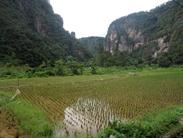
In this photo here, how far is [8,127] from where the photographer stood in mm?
10016

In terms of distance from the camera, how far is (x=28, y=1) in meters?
106

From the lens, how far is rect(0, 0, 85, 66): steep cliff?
223 feet

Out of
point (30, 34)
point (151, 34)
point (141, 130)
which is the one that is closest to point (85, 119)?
point (141, 130)

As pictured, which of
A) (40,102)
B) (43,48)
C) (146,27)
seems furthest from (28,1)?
(40,102)

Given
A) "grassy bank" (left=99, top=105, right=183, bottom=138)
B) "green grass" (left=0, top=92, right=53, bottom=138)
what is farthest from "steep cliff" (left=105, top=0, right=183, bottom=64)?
"grassy bank" (left=99, top=105, right=183, bottom=138)

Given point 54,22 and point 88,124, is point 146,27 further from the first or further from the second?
point 88,124

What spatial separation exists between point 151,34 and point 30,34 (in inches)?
2888

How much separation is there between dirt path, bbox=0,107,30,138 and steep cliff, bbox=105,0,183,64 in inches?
2694

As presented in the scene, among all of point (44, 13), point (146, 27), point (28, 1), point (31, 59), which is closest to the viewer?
point (31, 59)

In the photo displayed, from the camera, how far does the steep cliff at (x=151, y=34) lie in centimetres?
10719

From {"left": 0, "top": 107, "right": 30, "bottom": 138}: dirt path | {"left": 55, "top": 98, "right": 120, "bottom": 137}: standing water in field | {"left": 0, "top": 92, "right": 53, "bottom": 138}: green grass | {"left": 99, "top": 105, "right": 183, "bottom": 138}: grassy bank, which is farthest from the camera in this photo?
{"left": 55, "top": 98, "right": 120, "bottom": 137}: standing water in field

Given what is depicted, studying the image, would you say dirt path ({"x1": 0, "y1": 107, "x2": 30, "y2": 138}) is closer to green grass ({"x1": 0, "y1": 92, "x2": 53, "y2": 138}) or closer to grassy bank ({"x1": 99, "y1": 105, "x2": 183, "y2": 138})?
green grass ({"x1": 0, "y1": 92, "x2": 53, "y2": 138})

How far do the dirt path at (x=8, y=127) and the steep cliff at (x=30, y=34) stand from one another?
45.5m

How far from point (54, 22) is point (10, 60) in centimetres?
6307
